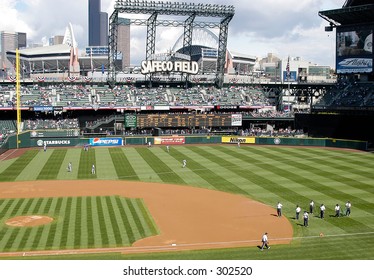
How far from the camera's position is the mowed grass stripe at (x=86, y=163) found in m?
49.8

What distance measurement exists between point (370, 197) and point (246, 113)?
2213 inches

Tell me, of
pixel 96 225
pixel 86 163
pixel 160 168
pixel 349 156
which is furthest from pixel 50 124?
pixel 96 225

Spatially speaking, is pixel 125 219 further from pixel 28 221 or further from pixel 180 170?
pixel 180 170

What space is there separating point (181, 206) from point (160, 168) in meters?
18.0

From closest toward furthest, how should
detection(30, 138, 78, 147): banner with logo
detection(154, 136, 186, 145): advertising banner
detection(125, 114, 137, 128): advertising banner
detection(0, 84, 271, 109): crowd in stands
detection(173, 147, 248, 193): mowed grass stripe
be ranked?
detection(173, 147, 248, 193): mowed grass stripe
detection(30, 138, 78, 147): banner with logo
detection(154, 136, 186, 145): advertising banner
detection(125, 114, 137, 128): advertising banner
detection(0, 84, 271, 109): crowd in stands

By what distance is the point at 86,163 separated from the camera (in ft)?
190

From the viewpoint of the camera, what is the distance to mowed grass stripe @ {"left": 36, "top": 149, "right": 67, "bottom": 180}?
161 ft

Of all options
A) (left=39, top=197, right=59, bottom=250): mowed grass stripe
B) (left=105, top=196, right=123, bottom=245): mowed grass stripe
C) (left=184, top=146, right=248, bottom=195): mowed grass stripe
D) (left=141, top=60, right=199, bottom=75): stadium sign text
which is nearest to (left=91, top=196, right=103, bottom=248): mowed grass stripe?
(left=105, top=196, right=123, bottom=245): mowed grass stripe

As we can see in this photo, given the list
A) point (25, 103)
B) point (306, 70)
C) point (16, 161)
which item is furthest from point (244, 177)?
point (306, 70)

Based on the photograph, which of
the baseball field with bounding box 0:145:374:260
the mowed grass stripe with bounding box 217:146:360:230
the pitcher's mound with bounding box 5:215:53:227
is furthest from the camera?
the mowed grass stripe with bounding box 217:146:360:230

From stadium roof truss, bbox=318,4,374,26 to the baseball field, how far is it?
27380 millimetres

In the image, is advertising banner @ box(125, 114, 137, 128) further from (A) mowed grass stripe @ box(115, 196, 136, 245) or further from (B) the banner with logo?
(A) mowed grass stripe @ box(115, 196, 136, 245)

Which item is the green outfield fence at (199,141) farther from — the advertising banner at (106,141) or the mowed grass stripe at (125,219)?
the mowed grass stripe at (125,219)

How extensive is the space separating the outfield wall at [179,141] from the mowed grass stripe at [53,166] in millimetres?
5064
